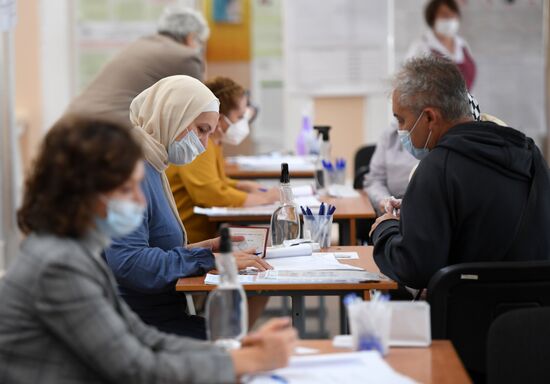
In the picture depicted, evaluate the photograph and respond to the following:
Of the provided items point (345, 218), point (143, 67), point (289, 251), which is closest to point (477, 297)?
point (289, 251)

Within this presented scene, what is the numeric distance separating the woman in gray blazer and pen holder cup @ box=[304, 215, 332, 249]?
5.33 ft

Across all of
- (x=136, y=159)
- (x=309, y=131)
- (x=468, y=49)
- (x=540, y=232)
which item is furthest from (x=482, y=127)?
(x=468, y=49)

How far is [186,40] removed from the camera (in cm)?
532

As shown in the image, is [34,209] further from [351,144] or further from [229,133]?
[351,144]

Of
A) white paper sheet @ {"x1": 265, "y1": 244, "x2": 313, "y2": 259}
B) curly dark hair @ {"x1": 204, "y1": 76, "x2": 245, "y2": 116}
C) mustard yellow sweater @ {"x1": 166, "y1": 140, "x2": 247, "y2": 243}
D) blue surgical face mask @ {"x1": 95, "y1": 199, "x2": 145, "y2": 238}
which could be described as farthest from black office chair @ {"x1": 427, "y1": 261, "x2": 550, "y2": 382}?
curly dark hair @ {"x1": 204, "y1": 76, "x2": 245, "y2": 116}

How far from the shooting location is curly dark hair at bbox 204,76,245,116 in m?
4.27

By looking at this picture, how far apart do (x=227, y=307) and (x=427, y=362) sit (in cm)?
42

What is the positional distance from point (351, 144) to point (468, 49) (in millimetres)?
1215

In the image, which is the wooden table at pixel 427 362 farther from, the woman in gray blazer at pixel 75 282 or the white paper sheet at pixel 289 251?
the white paper sheet at pixel 289 251

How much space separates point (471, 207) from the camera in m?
2.58

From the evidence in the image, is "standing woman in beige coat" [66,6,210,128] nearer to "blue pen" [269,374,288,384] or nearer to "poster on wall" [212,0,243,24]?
"poster on wall" [212,0,243,24]

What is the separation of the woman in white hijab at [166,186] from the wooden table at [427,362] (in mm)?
847

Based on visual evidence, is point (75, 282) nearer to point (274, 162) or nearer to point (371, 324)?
point (371, 324)

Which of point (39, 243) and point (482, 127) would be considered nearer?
point (39, 243)
